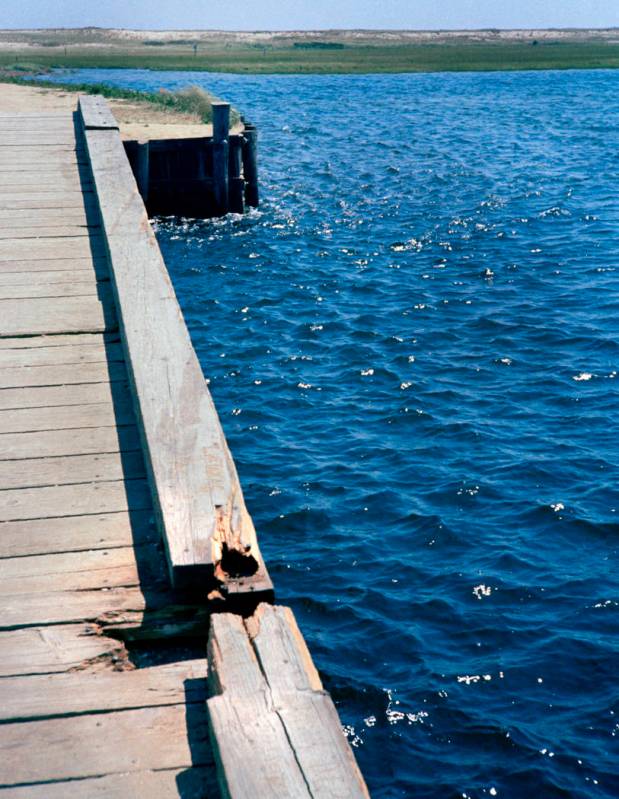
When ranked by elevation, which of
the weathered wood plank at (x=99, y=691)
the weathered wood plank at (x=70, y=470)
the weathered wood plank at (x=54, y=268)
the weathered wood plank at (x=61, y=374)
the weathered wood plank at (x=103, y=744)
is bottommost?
the weathered wood plank at (x=103, y=744)

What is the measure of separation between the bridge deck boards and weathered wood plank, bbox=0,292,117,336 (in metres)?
0.01

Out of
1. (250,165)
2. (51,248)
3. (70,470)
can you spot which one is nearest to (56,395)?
(70,470)

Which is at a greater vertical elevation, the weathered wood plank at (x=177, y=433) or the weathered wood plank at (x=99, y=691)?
the weathered wood plank at (x=177, y=433)

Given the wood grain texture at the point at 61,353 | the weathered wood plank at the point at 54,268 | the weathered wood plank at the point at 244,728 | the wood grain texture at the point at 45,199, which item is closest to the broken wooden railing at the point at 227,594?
the weathered wood plank at the point at 244,728

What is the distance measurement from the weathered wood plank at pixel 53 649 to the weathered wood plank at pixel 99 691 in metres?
0.04

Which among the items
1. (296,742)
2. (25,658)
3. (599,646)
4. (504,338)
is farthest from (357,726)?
(504,338)

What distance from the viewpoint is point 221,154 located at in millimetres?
19906

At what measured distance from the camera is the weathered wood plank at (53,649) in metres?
2.94

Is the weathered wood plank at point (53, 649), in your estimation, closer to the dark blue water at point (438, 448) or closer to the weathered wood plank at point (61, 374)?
the weathered wood plank at point (61, 374)

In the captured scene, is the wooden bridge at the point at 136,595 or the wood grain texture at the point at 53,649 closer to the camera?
the wooden bridge at the point at 136,595

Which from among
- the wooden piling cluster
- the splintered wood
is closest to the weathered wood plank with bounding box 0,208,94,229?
the splintered wood

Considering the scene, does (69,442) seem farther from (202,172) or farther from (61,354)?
(202,172)

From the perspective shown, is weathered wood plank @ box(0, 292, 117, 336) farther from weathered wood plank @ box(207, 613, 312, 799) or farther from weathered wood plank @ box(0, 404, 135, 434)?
weathered wood plank @ box(207, 613, 312, 799)

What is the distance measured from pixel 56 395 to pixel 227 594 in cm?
211
